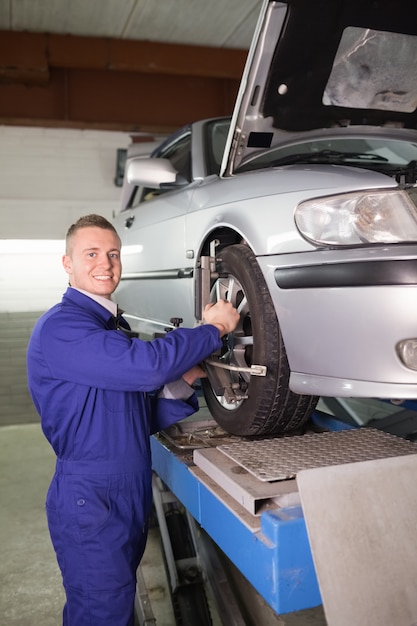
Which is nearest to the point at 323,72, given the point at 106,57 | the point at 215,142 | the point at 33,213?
the point at 215,142

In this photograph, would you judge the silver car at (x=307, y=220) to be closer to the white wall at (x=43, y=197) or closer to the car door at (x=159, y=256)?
the car door at (x=159, y=256)

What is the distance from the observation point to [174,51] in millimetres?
5730

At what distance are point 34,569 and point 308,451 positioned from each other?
164cm

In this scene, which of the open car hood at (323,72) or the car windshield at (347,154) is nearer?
the open car hood at (323,72)

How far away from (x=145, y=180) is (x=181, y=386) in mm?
1100

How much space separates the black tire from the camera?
1746 millimetres

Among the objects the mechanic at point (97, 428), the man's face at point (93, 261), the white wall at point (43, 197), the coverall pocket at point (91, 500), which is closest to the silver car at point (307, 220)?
the mechanic at point (97, 428)

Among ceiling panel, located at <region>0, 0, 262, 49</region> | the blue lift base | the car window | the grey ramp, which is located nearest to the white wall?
ceiling panel, located at <region>0, 0, 262, 49</region>

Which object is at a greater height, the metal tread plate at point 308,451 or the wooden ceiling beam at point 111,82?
the wooden ceiling beam at point 111,82

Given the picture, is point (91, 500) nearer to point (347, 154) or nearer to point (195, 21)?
point (347, 154)

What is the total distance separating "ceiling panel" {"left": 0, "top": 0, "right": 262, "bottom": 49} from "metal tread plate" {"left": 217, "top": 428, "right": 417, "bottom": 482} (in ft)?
14.1

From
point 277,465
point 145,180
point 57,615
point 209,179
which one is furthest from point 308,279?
point 57,615

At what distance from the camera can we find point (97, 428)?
1.62 metres

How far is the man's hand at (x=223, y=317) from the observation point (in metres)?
1.76
